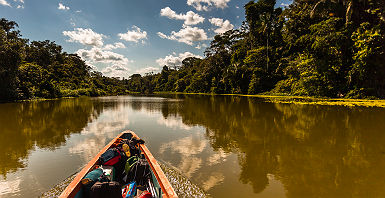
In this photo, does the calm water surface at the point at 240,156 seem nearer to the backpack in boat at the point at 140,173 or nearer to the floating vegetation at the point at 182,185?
the floating vegetation at the point at 182,185

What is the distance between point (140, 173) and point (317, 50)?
27.5 m

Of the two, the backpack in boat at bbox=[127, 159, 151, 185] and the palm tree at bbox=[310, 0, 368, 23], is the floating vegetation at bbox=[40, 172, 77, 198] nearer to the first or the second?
the backpack in boat at bbox=[127, 159, 151, 185]

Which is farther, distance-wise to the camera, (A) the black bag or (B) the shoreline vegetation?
(B) the shoreline vegetation

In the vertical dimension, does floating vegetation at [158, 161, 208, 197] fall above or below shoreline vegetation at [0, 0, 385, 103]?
below

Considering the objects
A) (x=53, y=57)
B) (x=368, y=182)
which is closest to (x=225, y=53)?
(x=368, y=182)

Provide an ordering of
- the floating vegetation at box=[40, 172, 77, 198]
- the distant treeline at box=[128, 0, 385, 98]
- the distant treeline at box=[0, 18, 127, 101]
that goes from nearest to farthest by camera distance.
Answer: the floating vegetation at box=[40, 172, 77, 198] → the distant treeline at box=[128, 0, 385, 98] → the distant treeline at box=[0, 18, 127, 101]

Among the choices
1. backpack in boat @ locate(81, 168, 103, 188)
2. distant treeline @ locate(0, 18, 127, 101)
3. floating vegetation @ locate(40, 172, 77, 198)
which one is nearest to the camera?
backpack in boat @ locate(81, 168, 103, 188)

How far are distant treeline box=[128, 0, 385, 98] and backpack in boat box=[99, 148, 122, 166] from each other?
2497 centimetres

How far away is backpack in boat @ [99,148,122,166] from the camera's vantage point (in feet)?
13.5

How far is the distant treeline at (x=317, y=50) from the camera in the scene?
764 inches

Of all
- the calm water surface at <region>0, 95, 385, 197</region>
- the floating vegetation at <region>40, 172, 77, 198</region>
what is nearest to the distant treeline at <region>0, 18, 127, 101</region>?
the calm water surface at <region>0, 95, 385, 197</region>

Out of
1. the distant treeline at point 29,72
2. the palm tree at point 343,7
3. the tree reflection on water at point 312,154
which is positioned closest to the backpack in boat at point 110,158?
the tree reflection on water at point 312,154

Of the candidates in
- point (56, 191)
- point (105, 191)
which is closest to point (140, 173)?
point (105, 191)

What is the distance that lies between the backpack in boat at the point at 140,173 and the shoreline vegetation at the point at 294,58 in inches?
801
